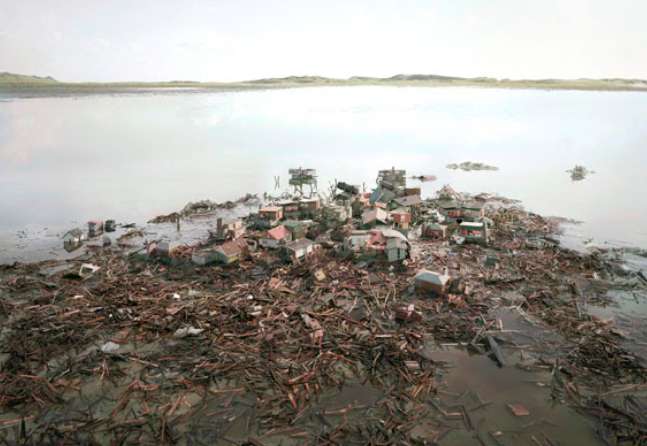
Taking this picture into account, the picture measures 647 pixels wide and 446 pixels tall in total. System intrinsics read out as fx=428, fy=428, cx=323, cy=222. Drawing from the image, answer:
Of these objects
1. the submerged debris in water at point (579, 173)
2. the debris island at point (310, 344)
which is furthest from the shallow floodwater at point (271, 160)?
the debris island at point (310, 344)

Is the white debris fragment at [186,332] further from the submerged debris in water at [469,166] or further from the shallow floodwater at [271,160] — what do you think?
the submerged debris in water at [469,166]

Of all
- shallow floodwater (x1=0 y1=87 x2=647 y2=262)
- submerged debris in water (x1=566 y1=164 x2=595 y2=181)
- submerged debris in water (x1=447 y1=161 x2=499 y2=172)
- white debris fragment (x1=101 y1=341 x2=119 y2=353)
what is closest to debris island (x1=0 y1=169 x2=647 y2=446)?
white debris fragment (x1=101 y1=341 x2=119 y2=353)

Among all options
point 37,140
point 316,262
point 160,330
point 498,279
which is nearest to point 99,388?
point 160,330

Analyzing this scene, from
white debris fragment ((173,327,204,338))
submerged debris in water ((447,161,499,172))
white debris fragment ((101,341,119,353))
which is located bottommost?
submerged debris in water ((447,161,499,172))

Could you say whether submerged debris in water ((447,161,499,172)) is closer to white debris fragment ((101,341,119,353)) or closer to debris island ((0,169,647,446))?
debris island ((0,169,647,446))

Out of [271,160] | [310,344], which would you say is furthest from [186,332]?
[271,160]

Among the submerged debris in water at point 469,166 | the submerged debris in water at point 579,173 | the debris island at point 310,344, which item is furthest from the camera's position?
the submerged debris in water at point 469,166

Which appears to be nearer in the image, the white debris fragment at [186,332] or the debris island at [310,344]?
the debris island at [310,344]

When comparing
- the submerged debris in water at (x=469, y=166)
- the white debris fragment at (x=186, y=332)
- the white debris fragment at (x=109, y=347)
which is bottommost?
the submerged debris in water at (x=469, y=166)
